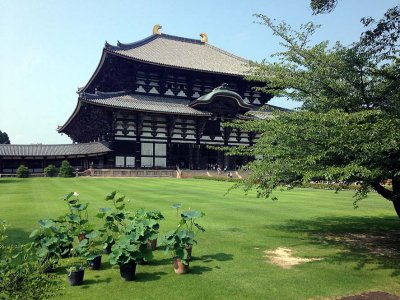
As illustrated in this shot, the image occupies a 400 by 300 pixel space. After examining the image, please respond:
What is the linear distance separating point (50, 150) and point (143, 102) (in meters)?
14.7

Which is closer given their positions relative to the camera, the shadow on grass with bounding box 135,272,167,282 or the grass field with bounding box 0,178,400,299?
the grass field with bounding box 0,178,400,299

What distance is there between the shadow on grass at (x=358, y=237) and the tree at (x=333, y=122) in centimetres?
148

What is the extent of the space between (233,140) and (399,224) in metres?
34.0

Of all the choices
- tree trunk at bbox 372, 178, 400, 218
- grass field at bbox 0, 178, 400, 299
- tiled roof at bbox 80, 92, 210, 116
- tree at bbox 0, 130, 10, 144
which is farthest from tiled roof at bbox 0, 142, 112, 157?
tree at bbox 0, 130, 10, 144

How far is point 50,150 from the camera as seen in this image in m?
45.8

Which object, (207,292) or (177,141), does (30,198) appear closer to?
(207,292)

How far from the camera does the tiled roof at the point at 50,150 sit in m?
43.0

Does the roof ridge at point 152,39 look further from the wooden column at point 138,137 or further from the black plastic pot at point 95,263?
the black plastic pot at point 95,263

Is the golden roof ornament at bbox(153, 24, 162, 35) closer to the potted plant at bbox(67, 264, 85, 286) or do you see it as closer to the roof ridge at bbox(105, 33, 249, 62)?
the roof ridge at bbox(105, 33, 249, 62)

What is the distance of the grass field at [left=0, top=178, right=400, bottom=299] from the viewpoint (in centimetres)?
700

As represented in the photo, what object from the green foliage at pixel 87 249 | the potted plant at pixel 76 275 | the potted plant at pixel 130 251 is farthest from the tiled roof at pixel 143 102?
the potted plant at pixel 76 275

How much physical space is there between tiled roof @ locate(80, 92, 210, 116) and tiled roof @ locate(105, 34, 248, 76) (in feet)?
14.5

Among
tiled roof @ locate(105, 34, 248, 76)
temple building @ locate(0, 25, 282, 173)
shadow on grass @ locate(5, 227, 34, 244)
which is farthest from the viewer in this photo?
tiled roof @ locate(105, 34, 248, 76)

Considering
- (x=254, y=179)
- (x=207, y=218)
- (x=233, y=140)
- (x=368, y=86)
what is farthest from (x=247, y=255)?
(x=233, y=140)
